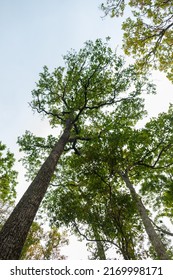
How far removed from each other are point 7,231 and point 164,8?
27.7 feet

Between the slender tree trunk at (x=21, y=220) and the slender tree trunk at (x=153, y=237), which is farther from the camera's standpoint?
the slender tree trunk at (x=153, y=237)

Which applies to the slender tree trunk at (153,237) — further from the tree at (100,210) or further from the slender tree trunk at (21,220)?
the slender tree trunk at (21,220)

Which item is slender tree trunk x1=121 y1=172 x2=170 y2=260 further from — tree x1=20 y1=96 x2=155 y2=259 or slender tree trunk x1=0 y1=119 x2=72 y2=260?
slender tree trunk x1=0 y1=119 x2=72 y2=260

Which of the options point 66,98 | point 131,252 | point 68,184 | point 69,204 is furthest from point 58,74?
point 131,252

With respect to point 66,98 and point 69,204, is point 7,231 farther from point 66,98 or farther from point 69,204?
point 66,98

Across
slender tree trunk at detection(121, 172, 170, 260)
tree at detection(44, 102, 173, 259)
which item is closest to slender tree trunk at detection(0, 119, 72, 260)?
tree at detection(44, 102, 173, 259)

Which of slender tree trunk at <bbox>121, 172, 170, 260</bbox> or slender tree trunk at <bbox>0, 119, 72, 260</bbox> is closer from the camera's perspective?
slender tree trunk at <bbox>0, 119, 72, 260</bbox>

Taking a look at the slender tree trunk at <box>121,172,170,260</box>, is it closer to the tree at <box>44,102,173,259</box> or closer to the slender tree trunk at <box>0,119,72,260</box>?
the tree at <box>44,102,173,259</box>

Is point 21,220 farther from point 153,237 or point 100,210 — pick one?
point 153,237

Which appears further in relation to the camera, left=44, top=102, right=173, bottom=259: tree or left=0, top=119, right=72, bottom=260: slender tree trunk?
left=44, top=102, right=173, bottom=259: tree

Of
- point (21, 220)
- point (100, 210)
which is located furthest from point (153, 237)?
point (21, 220)

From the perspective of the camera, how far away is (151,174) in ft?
35.0

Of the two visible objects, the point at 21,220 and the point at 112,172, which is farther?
the point at 112,172

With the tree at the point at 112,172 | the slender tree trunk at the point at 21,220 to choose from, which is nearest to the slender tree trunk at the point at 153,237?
the tree at the point at 112,172
